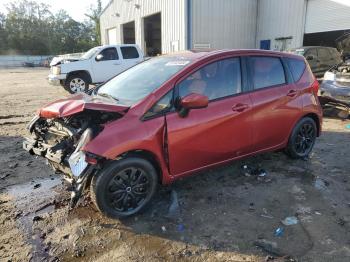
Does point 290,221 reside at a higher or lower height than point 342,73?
lower

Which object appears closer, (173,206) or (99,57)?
(173,206)

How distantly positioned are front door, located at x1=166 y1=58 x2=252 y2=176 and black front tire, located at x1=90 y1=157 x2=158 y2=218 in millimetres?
327

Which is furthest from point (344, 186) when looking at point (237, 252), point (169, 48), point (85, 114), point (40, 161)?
point (169, 48)

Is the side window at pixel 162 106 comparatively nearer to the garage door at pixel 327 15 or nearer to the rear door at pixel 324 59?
the rear door at pixel 324 59

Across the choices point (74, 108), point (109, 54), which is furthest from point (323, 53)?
point (74, 108)

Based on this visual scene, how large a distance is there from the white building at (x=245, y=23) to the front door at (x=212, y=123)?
15805mm

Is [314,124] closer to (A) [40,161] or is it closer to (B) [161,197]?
(B) [161,197]

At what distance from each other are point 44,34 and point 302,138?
7399cm

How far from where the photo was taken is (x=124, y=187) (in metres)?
3.63

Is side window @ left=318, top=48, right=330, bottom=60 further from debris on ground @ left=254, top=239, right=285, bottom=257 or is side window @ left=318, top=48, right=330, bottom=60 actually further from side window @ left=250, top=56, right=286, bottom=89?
debris on ground @ left=254, top=239, right=285, bottom=257

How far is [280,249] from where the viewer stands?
10.4ft

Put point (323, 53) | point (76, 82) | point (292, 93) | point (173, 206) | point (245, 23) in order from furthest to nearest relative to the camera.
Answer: point (245, 23) → point (323, 53) → point (76, 82) → point (292, 93) → point (173, 206)

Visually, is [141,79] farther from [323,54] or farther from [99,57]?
[323,54]

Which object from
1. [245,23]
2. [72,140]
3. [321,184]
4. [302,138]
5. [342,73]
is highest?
[245,23]
